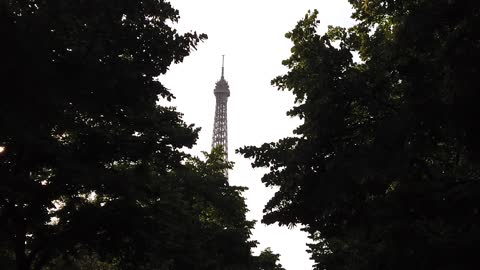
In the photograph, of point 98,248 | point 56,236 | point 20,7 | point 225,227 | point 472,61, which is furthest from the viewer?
point 225,227

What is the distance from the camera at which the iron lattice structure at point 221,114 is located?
82.2 meters

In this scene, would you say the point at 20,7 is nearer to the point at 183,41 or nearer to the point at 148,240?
the point at 183,41

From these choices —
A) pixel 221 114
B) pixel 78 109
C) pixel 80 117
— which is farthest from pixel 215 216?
pixel 221 114

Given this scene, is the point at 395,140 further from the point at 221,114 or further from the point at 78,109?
the point at 221,114

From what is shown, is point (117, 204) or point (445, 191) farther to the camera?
point (117, 204)

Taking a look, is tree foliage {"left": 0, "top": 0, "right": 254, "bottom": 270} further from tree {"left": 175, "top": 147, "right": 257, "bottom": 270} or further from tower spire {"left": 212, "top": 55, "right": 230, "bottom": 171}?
tower spire {"left": 212, "top": 55, "right": 230, "bottom": 171}

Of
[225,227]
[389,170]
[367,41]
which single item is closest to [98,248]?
[389,170]

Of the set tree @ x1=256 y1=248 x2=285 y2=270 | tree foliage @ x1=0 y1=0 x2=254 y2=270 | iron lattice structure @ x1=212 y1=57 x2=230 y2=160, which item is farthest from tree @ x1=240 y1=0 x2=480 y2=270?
iron lattice structure @ x1=212 y1=57 x2=230 y2=160

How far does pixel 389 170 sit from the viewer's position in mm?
7180

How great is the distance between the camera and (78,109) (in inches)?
369

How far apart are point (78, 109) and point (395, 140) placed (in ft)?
20.1

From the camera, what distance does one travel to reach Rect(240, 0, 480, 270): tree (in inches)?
258

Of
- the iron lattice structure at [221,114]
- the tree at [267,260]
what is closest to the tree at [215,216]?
the tree at [267,260]

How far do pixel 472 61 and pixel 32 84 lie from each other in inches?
253
